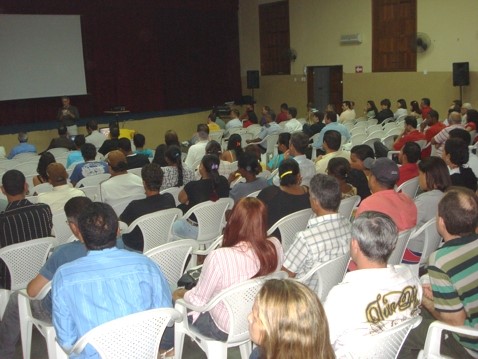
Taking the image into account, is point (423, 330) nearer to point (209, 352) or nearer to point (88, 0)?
point (209, 352)

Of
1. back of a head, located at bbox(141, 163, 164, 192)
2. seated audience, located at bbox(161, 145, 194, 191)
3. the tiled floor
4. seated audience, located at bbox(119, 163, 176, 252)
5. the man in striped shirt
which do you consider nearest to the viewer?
the tiled floor

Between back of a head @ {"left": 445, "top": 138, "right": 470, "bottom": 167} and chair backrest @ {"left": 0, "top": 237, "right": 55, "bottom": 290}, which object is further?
back of a head @ {"left": 445, "top": 138, "right": 470, "bottom": 167}

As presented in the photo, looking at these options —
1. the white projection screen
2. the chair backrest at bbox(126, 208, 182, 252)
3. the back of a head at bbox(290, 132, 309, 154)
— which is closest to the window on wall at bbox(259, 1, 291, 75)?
the white projection screen

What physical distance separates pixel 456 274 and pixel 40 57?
→ 13.8 metres

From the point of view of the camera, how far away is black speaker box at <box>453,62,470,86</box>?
12.4 metres

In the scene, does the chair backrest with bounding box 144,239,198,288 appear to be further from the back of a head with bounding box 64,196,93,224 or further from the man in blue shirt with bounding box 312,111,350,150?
the man in blue shirt with bounding box 312,111,350,150

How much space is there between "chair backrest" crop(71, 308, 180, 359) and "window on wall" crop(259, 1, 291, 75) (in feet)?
49.6

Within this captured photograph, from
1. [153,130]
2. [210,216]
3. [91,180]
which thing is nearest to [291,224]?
[210,216]

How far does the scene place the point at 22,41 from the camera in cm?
1420

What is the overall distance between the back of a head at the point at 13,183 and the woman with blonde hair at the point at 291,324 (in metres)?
3.07

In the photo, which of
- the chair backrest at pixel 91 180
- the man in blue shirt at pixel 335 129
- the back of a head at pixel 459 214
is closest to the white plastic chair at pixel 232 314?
the back of a head at pixel 459 214

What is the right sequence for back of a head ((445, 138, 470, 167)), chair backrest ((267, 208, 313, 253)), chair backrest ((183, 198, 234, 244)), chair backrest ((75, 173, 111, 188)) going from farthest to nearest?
chair backrest ((75, 173, 111, 188))
back of a head ((445, 138, 470, 167))
chair backrest ((183, 198, 234, 244))
chair backrest ((267, 208, 313, 253))

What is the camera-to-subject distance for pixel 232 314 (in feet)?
9.60

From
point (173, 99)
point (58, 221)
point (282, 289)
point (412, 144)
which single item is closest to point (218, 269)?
point (282, 289)
